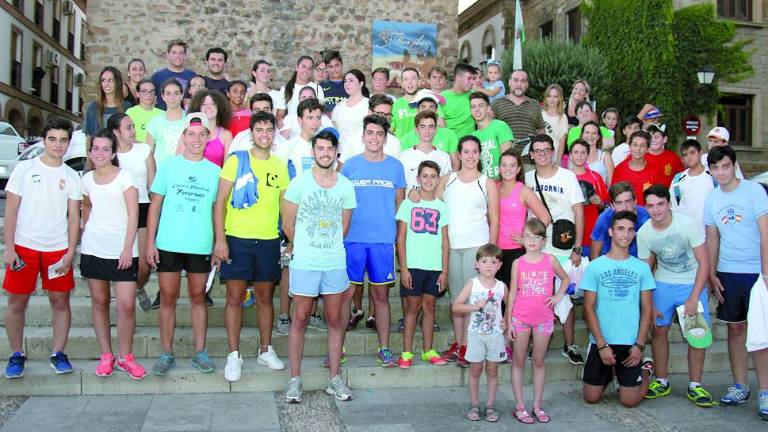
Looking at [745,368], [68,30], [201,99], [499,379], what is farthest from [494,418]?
[68,30]

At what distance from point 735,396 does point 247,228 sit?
3.77 m

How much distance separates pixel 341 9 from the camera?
16.7 m

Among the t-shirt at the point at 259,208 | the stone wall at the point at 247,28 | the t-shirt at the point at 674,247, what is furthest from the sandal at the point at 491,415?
the stone wall at the point at 247,28

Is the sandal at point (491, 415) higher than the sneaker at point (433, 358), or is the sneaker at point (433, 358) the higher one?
the sneaker at point (433, 358)

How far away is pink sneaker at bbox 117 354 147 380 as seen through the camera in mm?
4977

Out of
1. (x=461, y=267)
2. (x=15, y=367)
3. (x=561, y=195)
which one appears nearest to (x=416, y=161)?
(x=461, y=267)

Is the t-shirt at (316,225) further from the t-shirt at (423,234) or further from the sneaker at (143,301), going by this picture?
the sneaker at (143,301)

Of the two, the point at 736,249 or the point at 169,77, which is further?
the point at 169,77

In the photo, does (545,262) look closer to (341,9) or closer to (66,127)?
(66,127)

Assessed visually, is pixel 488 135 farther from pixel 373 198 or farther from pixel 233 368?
pixel 233 368

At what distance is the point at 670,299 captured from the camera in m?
5.38

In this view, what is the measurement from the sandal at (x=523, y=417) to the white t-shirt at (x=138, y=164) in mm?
3318

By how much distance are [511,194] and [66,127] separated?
3422 mm

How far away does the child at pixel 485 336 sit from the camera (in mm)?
4754
